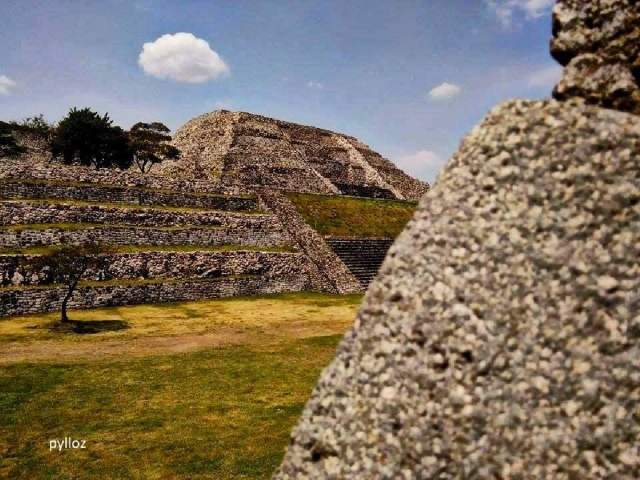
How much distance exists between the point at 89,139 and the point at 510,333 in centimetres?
5649

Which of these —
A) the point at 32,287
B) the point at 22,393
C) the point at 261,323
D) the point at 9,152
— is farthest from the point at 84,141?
the point at 22,393

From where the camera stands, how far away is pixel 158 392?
14172 millimetres

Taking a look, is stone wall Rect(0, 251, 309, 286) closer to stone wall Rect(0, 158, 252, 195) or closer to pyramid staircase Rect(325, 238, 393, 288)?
pyramid staircase Rect(325, 238, 393, 288)

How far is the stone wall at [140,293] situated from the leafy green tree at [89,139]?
2948 centimetres

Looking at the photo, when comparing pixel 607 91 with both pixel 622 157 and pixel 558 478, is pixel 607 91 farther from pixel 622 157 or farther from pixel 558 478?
pixel 558 478

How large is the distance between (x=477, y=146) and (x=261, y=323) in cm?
2198

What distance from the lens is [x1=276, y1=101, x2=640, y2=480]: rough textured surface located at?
3.04 m

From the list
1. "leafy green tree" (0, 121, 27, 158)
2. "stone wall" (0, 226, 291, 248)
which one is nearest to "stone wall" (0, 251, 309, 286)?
"stone wall" (0, 226, 291, 248)

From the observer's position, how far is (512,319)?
3207 mm

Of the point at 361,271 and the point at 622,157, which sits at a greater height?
the point at 622,157

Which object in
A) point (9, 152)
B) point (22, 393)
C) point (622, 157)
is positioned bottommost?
point (22, 393)

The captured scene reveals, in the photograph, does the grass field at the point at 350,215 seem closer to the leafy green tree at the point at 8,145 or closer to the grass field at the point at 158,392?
the grass field at the point at 158,392

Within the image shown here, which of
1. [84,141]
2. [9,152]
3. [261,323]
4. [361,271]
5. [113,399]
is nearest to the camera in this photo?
[113,399]

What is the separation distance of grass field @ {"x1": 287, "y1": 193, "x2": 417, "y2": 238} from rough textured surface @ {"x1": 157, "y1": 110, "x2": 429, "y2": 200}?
26.0 feet
